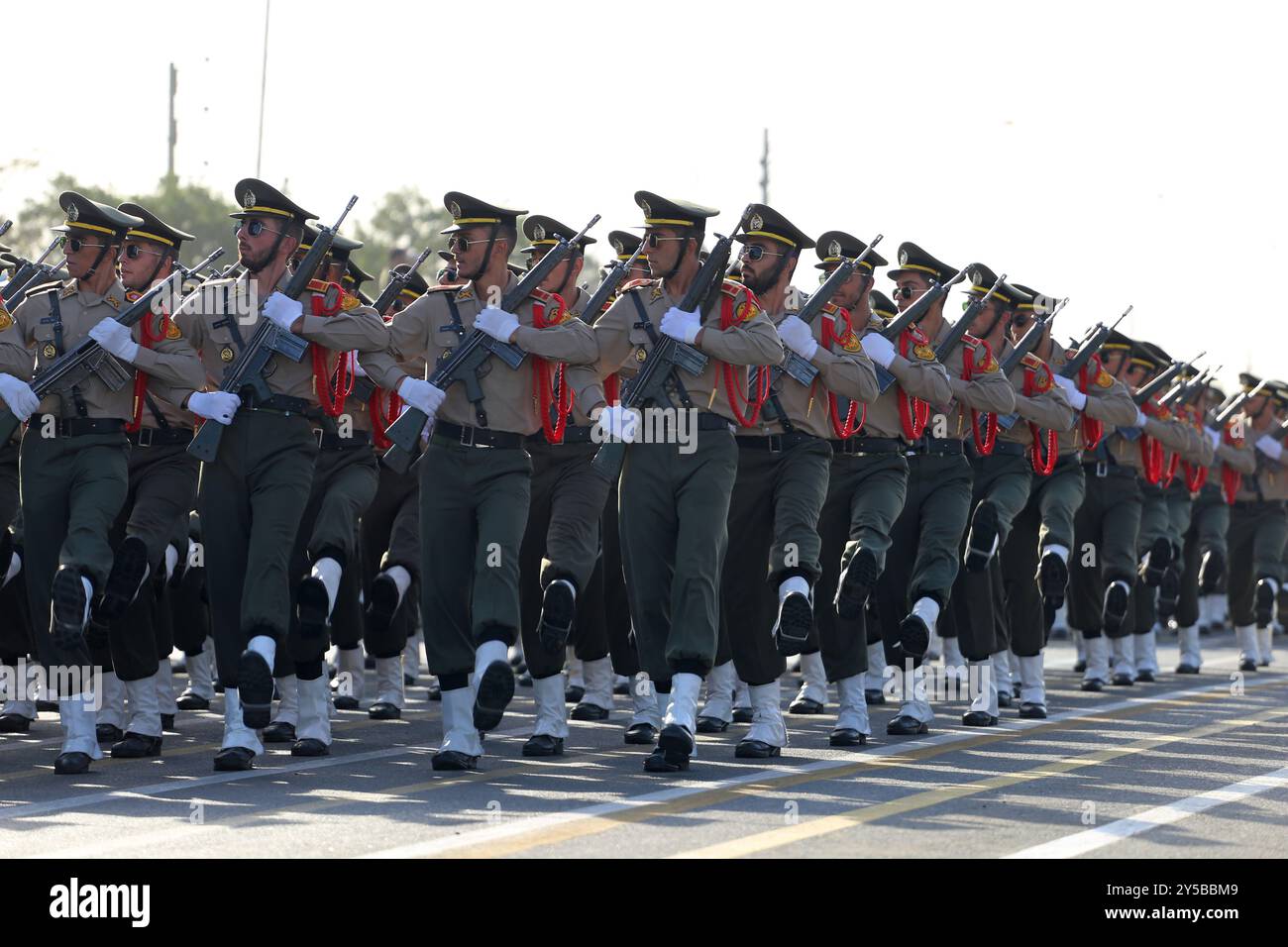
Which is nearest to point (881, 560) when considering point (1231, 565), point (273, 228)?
point (273, 228)

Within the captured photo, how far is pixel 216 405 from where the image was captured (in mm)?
9406

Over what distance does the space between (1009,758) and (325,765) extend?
10.3ft

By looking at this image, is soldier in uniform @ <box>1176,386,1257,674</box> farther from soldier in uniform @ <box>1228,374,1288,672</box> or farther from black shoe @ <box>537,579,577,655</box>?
black shoe @ <box>537,579,577,655</box>

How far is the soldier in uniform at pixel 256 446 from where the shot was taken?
30.9 feet

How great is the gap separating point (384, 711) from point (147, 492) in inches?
95.7

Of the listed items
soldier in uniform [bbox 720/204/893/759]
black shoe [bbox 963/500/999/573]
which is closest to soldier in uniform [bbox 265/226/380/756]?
soldier in uniform [bbox 720/204/893/759]

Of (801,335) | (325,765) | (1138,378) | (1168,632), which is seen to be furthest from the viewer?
(1168,632)

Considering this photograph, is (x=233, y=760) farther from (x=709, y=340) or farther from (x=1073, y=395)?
(x=1073, y=395)

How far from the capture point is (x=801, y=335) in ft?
33.4

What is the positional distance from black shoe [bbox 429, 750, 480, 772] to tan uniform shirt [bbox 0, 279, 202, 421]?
6.76ft

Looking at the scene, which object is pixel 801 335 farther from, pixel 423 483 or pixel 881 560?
pixel 423 483

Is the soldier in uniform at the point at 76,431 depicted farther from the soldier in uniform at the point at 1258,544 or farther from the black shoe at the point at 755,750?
the soldier in uniform at the point at 1258,544

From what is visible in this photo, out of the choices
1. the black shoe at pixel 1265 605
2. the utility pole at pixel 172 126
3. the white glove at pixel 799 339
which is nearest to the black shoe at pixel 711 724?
the white glove at pixel 799 339

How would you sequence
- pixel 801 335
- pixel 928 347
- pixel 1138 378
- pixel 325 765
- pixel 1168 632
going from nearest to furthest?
pixel 325 765
pixel 801 335
pixel 928 347
pixel 1138 378
pixel 1168 632
